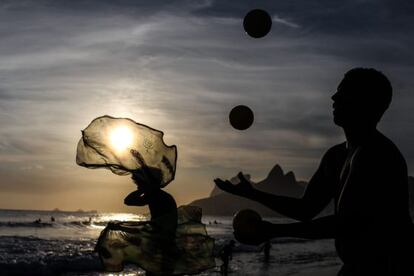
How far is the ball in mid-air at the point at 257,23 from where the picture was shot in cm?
523

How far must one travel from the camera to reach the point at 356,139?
3029 mm

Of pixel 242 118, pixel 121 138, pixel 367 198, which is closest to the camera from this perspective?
pixel 367 198

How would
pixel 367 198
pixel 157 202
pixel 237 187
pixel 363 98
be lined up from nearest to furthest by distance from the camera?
pixel 367 198
pixel 363 98
pixel 237 187
pixel 157 202

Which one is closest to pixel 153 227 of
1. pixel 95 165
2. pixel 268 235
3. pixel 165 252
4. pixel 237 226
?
pixel 165 252

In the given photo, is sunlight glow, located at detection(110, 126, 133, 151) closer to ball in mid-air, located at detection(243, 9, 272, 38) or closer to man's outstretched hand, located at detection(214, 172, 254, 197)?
ball in mid-air, located at detection(243, 9, 272, 38)

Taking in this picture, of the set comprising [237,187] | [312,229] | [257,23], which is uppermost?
[257,23]

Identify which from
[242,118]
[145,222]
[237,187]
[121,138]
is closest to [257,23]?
[242,118]

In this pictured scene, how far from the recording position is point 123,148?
607 cm

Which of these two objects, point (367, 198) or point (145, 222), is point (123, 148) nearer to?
point (145, 222)

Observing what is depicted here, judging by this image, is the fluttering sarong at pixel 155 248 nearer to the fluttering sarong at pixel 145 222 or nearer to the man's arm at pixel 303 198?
the fluttering sarong at pixel 145 222

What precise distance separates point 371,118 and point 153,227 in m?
3.03

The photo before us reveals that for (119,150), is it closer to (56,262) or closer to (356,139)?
(356,139)

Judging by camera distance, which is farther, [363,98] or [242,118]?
[242,118]

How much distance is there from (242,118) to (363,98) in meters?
2.17
